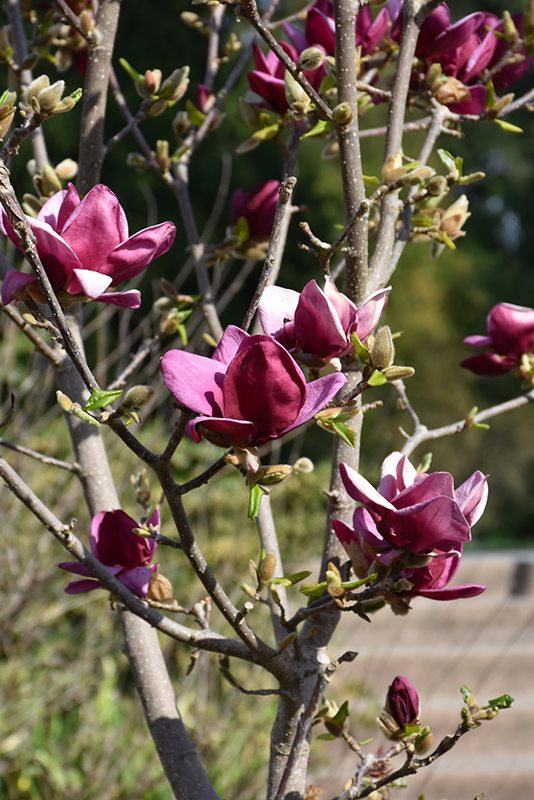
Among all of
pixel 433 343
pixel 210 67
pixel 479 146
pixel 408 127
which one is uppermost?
pixel 210 67

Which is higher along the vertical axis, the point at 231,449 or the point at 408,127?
the point at 408,127

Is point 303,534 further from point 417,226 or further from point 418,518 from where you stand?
point 418,518

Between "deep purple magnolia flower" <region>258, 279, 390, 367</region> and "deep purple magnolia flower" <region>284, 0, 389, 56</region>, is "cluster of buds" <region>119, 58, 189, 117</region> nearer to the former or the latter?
Result: "deep purple magnolia flower" <region>284, 0, 389, 56</region>

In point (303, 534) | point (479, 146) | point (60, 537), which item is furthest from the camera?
point (479, 146)

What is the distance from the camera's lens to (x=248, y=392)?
19.7 inches

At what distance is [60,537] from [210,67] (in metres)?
0.85

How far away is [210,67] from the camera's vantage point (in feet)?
3.86

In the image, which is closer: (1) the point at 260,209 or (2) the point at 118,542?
(2) the point at 118,542

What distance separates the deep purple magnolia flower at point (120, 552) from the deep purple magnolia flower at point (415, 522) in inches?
7.4

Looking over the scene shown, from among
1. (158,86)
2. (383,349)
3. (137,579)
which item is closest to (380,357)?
(383,349)

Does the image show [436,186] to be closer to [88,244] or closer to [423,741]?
[88,244]

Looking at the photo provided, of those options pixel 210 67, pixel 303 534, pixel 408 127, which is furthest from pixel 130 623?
pixel 303 534

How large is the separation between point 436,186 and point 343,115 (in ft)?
0.39

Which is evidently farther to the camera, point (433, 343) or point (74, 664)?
point (433, 343)
